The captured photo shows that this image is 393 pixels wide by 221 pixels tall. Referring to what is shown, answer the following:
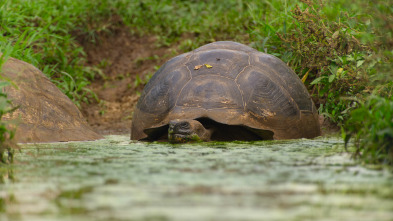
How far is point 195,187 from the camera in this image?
219 centimetres

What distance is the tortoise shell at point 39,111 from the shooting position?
459cm

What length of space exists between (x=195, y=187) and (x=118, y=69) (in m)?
6.80

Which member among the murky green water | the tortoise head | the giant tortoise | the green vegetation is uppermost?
the green vegetation

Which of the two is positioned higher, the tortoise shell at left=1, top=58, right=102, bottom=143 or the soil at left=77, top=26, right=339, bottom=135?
the soil at left=77, top=26, right=339, bottom=135

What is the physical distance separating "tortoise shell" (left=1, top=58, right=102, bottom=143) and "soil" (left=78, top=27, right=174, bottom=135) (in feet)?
6.91

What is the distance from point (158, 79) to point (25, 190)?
118 inches

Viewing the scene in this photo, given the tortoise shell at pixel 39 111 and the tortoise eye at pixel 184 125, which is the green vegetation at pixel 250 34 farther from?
the tortoise eye at pixel 184 125

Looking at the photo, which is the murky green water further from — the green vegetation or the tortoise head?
the tortoise head

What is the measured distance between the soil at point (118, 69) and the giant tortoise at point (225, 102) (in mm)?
2375

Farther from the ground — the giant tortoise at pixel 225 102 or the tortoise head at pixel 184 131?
the giant tortoise at pixel 225 102

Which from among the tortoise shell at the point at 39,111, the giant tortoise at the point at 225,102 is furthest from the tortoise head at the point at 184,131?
the tortoise shell at the point at 39,111

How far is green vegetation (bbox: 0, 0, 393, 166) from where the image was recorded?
416cm


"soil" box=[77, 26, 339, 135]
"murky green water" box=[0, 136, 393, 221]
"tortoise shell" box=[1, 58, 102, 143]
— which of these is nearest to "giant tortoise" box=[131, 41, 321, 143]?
"tortoise shell" box=[1, 58, 102, 143]

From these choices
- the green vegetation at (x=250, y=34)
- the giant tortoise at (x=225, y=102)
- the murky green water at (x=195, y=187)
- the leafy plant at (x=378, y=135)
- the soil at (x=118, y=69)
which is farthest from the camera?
the soil at (x=118, y=69)
